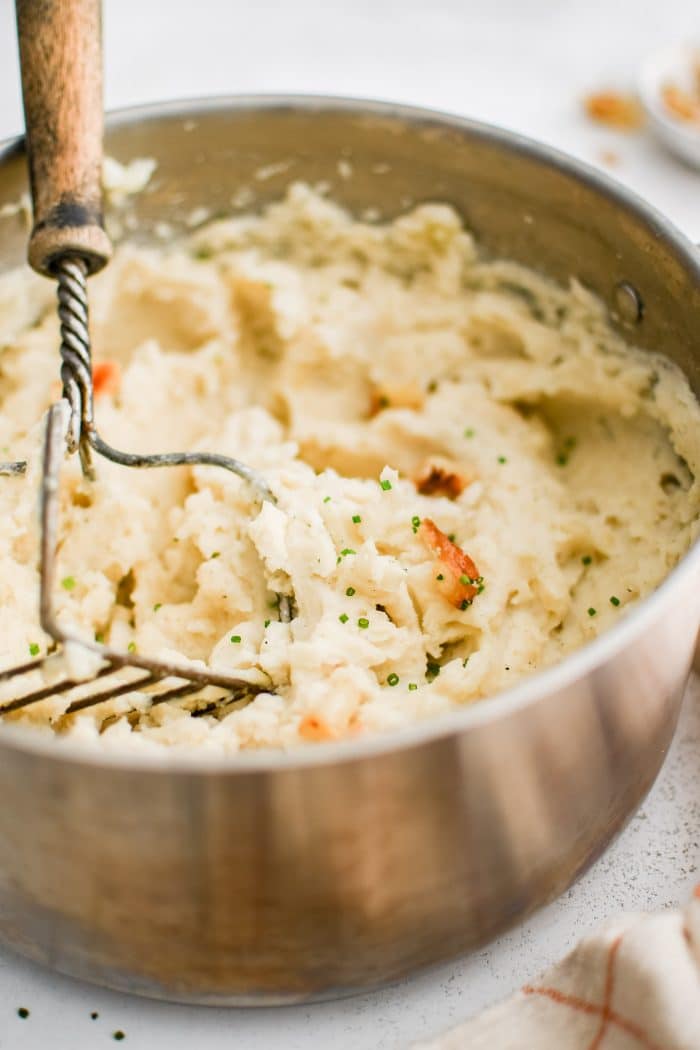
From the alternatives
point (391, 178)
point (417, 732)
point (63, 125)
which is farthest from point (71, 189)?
point (417, 732)

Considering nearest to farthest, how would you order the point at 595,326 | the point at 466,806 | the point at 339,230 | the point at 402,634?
the point at 466,806, the point at 402,634, the point at 595,326, the point at 339,230

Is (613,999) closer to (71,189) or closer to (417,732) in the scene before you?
(417,732)

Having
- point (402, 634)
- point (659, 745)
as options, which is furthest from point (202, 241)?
point (659, 745)

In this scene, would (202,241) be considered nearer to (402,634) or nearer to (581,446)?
(581,446)

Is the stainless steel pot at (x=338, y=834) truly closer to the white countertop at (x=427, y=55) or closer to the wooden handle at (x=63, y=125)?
the wooden handle at (x=63, y=125)

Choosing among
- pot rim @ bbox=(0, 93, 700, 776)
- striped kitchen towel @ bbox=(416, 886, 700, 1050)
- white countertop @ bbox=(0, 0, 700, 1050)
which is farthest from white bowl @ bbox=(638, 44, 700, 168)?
striped kitchen towel @ bbox=(416, 886, 700, 1050)
